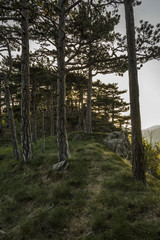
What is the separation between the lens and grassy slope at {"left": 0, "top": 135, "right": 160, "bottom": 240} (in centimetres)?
266

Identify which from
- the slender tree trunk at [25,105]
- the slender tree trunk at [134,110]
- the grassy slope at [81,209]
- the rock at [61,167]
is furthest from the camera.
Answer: the slender tree trunk at [25,105]

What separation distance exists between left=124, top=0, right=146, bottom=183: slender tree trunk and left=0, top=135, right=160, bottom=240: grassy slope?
0.49 m

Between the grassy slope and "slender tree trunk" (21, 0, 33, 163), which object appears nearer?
the grassy slope

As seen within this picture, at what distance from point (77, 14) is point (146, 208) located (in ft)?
33.7

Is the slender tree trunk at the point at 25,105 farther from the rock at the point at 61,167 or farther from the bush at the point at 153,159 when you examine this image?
the bush at the point at 153,159

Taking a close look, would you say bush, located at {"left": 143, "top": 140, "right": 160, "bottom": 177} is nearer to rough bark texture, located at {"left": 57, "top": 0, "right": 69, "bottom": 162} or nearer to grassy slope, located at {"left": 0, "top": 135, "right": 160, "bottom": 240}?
grassy slope, located at {"left": 0, "top": 135, "right": 160, "bottom": 240}

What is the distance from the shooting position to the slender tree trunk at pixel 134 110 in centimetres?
480

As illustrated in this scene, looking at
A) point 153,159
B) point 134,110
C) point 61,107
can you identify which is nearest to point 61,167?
point 61,107

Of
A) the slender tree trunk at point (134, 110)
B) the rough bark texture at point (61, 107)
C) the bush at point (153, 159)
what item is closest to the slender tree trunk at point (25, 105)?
the rough bark texture at point (61, 107)

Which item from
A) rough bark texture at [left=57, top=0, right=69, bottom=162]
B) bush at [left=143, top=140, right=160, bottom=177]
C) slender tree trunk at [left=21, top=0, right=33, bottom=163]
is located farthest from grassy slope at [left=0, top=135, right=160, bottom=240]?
bush at [left=143, top=140, right=160, bottom=177]

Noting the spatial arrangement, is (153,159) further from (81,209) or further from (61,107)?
(81,209)

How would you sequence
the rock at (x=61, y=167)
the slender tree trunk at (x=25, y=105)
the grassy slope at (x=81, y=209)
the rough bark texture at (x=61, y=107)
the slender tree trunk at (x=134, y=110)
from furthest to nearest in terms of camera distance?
the slender tree trunk at (x=25, y=105), the rough bark texture at (x=61, y=107), the rock at (x=61, y=167), the slender tree trunk at (x=134, y=110), the grassy slope at (x=81, y=209)

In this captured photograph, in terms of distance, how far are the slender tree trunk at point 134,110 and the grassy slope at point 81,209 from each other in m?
0.49

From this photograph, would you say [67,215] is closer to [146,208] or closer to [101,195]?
[101,195]
